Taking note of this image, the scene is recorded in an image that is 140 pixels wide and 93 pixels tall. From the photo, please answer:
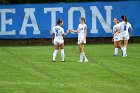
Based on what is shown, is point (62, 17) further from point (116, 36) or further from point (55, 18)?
point (116, 36)

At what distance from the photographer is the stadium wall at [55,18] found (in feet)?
135

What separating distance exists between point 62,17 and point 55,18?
0.51m

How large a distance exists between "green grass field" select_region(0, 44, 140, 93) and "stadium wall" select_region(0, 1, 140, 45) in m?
10.0

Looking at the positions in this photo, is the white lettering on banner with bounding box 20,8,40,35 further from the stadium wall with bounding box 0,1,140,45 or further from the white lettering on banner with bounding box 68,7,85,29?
the white lettering on banner with bounding box 68,7,85,29

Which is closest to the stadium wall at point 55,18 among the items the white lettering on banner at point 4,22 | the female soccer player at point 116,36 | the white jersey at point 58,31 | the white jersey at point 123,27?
the white lettering on banner at point 4,22

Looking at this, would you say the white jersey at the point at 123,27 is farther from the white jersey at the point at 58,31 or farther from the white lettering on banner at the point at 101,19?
the white lettering on banner at the point at 101,19

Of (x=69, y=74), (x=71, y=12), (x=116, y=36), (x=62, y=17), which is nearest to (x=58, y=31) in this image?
(x=69, y=74)

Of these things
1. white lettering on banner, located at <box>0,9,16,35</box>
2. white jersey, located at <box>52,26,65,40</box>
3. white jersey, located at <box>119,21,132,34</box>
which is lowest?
white jersey, located at <box>52,26,65,40</box>

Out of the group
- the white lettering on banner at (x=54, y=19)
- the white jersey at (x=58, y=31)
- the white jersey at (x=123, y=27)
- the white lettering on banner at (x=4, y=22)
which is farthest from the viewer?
the white lettering on banner at (x=54, y=19)

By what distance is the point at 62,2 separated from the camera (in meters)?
42.5

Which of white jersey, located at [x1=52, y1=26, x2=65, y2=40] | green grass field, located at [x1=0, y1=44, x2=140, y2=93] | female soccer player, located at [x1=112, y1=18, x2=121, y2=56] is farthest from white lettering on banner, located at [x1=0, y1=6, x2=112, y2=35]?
white jersey, located at [x1=52, y1=26, x2=65, y2=40]

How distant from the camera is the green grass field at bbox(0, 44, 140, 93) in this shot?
1780 cm

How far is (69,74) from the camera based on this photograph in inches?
848

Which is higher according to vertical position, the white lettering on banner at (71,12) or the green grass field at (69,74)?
the white lettering on banner at (71,12)
